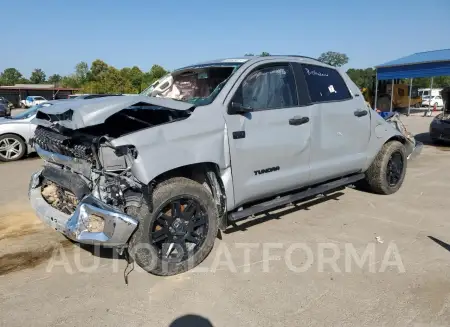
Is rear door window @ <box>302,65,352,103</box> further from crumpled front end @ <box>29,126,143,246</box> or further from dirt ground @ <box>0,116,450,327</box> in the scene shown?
crumpled front end @ <box>29,126,143,246</box>

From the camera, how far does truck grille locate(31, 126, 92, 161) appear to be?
3.48m

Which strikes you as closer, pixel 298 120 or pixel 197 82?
pixel 298 120

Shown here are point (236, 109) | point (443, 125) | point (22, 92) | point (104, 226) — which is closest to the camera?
point (104, 226)

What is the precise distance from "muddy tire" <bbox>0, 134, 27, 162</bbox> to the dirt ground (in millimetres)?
5327

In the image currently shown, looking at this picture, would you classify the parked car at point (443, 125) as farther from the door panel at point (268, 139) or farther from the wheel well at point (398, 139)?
the door panel at point (268, 139)


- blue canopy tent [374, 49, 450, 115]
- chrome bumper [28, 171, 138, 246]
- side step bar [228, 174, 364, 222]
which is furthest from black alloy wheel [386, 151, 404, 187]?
blue canopy tent [374, 49, 450, 115]

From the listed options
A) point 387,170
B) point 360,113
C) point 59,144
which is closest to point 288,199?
point 360,113

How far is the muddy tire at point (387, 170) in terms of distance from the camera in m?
5.79

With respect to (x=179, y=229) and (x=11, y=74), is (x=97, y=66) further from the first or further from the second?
(x=11, y=74)

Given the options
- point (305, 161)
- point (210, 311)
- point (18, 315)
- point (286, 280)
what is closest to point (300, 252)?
point (286, 280)

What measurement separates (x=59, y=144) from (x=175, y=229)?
1.34 m

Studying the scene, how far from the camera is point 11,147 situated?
391 inches

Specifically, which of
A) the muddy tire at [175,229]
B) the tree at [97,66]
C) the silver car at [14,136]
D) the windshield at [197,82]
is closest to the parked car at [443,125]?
the windshield at [197,82]

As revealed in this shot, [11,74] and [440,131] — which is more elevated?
[11,74]
